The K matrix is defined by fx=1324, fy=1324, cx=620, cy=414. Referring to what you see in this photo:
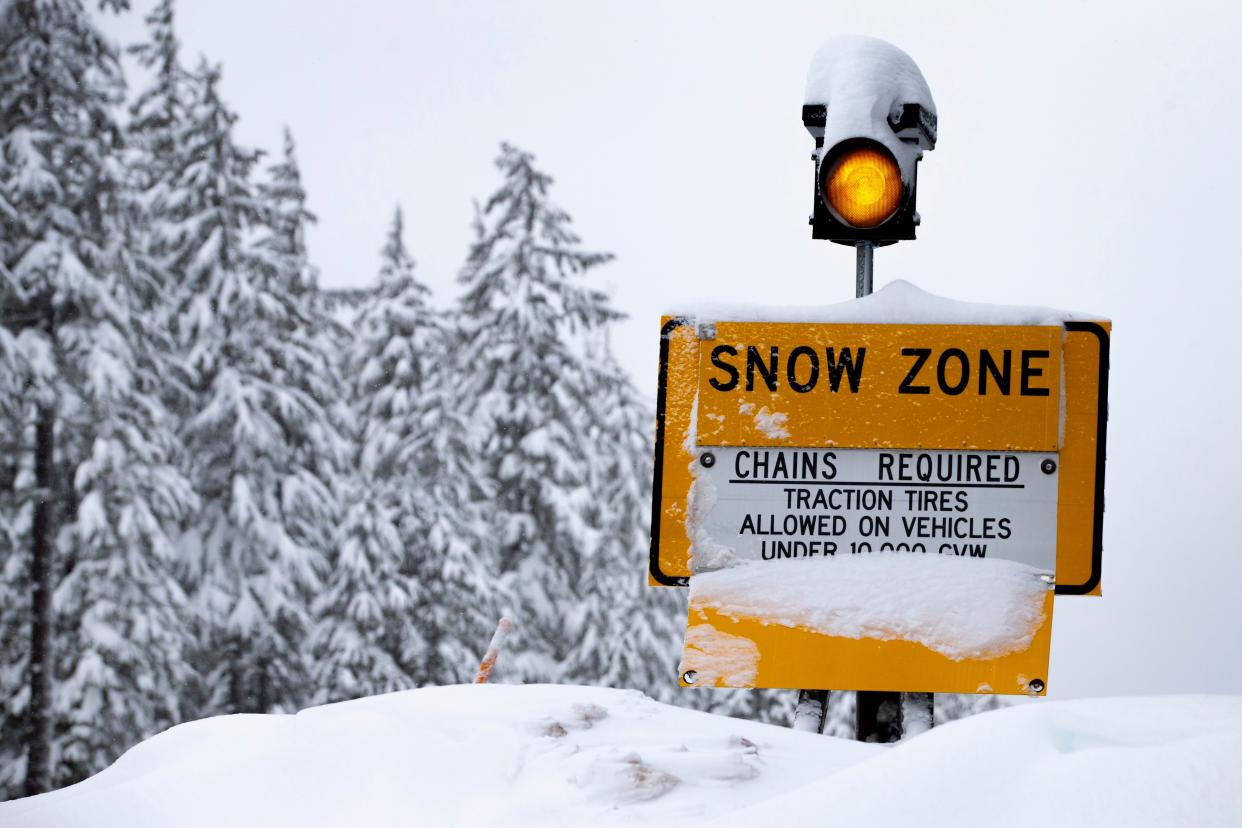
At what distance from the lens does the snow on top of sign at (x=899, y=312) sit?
A: 167 inches

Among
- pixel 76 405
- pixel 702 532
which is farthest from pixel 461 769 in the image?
pixel 76 405

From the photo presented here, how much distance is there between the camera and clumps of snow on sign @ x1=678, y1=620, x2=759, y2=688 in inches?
162

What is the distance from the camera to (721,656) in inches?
162

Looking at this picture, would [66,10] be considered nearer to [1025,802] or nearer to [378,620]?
[378,620]

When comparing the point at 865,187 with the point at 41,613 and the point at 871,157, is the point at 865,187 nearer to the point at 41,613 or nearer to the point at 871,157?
the point at 871,157

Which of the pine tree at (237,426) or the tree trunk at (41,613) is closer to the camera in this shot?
the tree trunk at (41,613)

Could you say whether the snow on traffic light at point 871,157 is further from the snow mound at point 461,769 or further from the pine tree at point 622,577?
the pine tree at point 622,577

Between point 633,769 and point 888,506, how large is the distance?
1153mm

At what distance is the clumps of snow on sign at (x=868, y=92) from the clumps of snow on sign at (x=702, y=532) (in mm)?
1258

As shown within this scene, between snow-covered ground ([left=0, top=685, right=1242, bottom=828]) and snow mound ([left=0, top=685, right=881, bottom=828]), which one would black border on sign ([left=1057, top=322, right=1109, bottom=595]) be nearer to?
snow-covered ground ([left=0, top=685, right=1242, bottom=828])

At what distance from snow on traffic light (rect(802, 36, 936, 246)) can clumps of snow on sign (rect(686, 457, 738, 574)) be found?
1.02 m

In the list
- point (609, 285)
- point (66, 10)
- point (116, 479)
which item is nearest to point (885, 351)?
point (116, 479)

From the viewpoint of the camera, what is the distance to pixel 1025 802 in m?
2.64

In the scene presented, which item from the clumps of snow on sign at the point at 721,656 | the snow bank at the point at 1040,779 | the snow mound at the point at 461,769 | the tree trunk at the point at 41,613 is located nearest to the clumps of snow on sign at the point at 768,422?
the clumps of snow on sign at the point at 721,656
